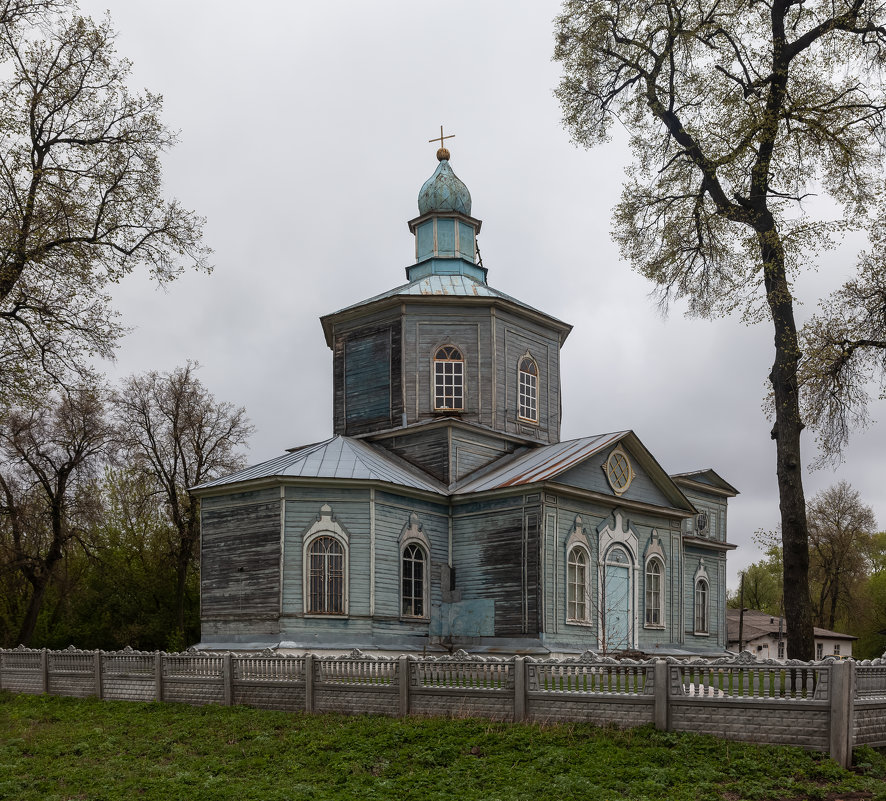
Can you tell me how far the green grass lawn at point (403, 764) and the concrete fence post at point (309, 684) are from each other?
575mm

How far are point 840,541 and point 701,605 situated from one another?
19.6 meters

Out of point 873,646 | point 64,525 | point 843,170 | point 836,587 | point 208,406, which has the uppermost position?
point 843,170

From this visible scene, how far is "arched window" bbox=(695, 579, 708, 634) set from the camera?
93.7 ft

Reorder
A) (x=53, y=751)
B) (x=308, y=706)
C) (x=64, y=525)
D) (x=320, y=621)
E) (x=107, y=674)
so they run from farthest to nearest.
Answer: (x=64, y=525)
(x=320, y=621)
(x=107, y=674)
(x=308, y=706)
(x=53, y=751)

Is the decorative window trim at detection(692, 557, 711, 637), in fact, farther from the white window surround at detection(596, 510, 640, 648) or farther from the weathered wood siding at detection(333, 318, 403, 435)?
the weathered wood siding at detection(333, 318, 403, 435)

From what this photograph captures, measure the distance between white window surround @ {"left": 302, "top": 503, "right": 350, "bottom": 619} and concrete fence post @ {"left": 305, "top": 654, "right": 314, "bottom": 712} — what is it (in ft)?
15.1

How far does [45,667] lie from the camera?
64.2 ft

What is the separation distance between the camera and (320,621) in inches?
788

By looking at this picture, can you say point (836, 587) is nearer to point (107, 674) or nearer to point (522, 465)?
point (522, 465)

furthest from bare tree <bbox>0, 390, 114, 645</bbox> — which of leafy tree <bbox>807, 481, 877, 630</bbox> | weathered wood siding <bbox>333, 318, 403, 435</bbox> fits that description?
leafy tree <bbox>807, 481, 877, 630</bbox>

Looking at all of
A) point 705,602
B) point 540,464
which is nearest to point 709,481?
point 705,602

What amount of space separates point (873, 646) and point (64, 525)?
3986cm

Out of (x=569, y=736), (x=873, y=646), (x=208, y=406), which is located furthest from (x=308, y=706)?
(x=873, y=646)

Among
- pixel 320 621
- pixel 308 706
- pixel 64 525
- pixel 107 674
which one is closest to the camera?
pixel 308 706
